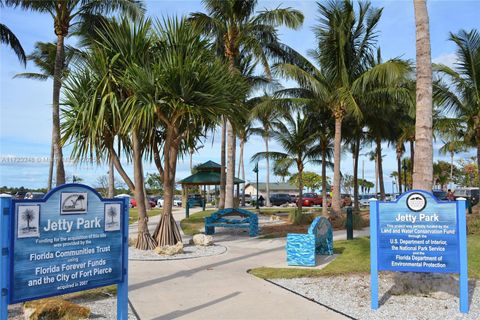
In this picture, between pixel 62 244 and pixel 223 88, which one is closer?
pixel 62 244

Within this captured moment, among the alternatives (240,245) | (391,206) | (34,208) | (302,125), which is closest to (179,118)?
(240,245)

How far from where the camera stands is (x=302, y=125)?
91.8 feet

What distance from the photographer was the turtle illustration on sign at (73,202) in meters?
5.09

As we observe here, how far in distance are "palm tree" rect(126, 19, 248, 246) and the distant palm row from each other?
3cm

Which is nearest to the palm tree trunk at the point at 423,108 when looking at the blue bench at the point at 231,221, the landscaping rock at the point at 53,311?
the landscaping rock at the point at 53,311

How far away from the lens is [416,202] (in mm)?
6676

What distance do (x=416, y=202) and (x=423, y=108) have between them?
2.20m

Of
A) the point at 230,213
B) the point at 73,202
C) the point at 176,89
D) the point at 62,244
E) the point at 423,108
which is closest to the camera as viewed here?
the point at 62,244

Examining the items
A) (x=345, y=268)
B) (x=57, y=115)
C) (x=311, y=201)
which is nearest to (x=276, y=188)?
(x=311, y=201)

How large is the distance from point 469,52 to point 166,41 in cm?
1248

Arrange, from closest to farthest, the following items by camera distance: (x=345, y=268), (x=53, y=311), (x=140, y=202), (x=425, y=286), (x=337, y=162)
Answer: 1. (x=53, y=311)
2. (x=425, y=286)
3. (x=345, y=268)
4. (x=140, y=202)
5. (x=337, y=162)

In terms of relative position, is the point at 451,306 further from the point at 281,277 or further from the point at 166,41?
the point at 166,41

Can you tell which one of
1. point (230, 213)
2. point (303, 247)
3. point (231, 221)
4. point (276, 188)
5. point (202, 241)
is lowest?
point (202, 241)

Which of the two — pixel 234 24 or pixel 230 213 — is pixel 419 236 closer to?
pixel 230 213
